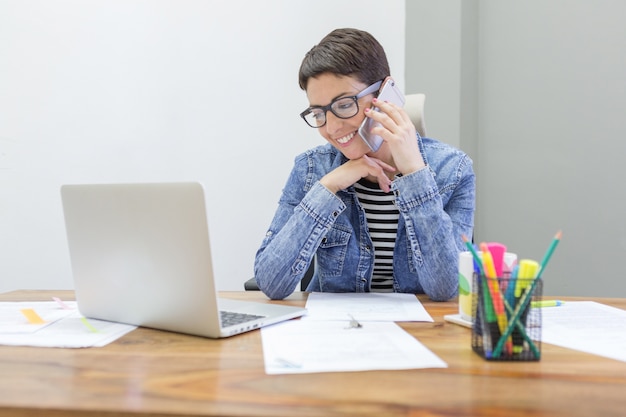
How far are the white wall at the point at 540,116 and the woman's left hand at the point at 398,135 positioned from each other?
91 cm

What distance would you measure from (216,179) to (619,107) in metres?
1.58

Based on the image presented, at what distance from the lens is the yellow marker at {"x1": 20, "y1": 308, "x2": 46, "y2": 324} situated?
3.49 feet

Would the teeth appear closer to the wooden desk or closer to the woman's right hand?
the woman's right hand

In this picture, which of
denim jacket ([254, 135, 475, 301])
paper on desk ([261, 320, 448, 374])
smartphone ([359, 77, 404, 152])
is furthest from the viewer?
smartphone ([359, 77, 404, 152])

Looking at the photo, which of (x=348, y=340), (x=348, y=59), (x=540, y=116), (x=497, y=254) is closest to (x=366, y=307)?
(x=348, y=340)

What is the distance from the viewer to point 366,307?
1.14 metres

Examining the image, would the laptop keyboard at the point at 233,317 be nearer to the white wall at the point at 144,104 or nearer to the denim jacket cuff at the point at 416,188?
the denim jacket cuff at the point at 416,188

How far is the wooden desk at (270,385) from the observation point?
0.61 m

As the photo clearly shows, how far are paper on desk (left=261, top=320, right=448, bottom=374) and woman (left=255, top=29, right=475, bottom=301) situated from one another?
0.32 meters

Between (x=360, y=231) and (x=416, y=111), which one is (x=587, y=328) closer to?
(x=360, y=231)

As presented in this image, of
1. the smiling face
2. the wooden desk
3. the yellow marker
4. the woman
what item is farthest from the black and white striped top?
the yellow marker

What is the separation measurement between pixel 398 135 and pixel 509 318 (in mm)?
647

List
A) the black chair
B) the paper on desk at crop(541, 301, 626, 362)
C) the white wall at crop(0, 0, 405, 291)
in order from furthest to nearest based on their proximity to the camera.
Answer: the white wall at crop(0, 0, 405, 291) → the black chair → the paper on desk at crop(541, 301, 626, 362)

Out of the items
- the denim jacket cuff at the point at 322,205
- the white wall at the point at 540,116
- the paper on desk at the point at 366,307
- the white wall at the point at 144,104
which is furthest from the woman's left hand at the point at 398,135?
the white wall at the point at 144,104
